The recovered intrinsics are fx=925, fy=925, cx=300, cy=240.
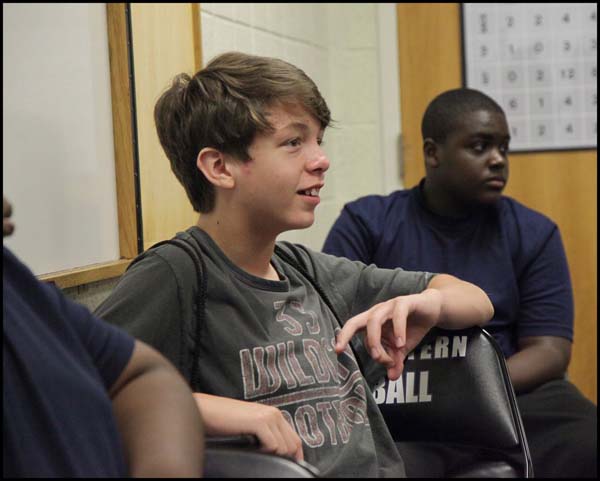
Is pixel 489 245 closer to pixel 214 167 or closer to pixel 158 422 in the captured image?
pixel 214 167

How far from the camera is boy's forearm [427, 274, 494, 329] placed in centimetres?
150

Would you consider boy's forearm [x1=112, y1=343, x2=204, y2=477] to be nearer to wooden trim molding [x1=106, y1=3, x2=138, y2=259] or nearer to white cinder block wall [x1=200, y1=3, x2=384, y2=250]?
wooden trim molding [x1=106, y1=3, x2=138, y2=259]

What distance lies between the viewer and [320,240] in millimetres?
3322

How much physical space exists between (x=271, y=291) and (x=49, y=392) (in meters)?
0.61

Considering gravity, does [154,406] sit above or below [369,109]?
below

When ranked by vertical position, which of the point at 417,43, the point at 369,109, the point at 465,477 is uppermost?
the point at 417,43

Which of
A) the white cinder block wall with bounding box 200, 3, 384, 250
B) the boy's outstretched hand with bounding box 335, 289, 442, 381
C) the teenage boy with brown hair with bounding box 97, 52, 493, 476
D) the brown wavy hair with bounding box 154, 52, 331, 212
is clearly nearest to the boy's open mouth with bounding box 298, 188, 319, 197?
the teenage boy with brown hair with bounding box 97, 52, 493, 476

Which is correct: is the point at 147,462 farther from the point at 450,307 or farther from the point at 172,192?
the point at 172,192

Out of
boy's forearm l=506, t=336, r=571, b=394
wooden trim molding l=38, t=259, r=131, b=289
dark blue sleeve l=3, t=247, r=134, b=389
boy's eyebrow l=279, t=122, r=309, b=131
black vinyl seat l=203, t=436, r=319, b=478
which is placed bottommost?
boy's forearm l=506, t=336, r=571, b=394

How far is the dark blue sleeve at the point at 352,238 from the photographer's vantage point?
8.07 feet

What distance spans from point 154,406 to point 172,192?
3.91 ft

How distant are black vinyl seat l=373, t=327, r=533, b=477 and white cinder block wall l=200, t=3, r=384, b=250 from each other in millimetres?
1561

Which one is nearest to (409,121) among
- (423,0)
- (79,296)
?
(423,0)

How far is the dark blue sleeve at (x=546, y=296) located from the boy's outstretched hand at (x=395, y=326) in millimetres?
960
